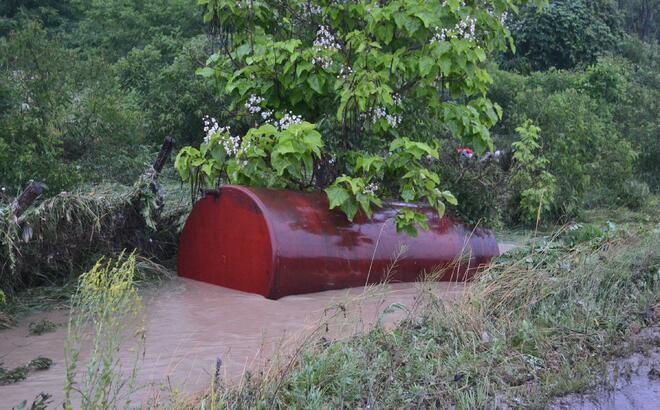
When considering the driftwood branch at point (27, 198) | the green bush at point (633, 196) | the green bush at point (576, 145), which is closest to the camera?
the driftwood branch at point (27, 198)

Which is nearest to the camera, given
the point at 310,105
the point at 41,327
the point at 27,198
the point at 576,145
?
the point at 41,327

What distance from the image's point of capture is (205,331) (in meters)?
6.92

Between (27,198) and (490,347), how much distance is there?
154 inches

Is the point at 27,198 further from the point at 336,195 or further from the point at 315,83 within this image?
the point at 315,83

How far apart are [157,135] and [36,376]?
8.01 metres

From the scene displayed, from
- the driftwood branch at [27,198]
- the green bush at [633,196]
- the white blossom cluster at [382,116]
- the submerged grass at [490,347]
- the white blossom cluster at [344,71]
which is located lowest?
the green bush at [633,196]

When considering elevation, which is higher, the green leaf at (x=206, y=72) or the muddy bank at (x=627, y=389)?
the green leaf at (x=206, y=72)

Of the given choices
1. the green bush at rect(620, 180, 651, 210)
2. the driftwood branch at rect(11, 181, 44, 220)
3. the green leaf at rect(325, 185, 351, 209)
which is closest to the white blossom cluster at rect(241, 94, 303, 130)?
the green leaf at rect(325, 185, 351, 209)

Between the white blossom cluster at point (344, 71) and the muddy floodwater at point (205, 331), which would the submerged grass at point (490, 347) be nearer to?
the muddy floodwater at point (205, 331)

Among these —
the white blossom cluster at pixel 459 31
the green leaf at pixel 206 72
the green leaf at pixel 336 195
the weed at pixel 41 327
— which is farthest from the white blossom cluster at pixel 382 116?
the weed at pixel 41 327

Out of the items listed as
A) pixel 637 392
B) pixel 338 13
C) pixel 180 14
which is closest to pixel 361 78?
pixel 338 13

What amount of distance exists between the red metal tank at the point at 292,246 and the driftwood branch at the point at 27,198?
1.76 metres

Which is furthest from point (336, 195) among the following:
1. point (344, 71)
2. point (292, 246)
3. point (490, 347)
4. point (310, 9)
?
point (490, 347)

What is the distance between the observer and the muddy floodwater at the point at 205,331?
5.53 metres
